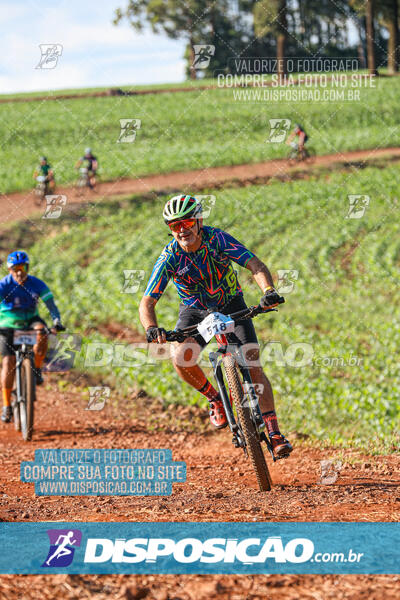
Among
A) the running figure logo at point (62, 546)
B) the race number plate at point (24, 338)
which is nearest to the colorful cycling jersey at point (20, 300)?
the race number plate at point (24, 338)

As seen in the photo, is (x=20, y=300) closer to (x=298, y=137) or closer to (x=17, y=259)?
(x=17, y=259)

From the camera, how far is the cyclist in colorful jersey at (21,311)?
9.58 metres

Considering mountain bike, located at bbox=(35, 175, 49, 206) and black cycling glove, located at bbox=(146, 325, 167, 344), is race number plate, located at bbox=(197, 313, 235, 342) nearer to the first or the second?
black cycling glove, located at bbox=(146, 325, 167, 344)

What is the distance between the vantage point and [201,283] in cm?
657

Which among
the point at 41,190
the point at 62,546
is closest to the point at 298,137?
the point at 41,190

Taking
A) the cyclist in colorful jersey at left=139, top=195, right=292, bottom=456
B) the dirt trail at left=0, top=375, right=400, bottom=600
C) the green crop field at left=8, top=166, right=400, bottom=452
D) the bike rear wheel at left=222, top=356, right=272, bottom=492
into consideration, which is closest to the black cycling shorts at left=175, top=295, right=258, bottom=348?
the cyclist in colorful jersey at left=139, top=195, right=292, bottom=456

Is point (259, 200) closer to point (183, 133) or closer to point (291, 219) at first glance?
point (291, 219)

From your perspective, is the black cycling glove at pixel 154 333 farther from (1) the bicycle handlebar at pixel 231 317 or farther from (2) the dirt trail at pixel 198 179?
(2) the dirt trail at pixel 198 179

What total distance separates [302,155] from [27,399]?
80.7ft

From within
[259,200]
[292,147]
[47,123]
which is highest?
[47,123]

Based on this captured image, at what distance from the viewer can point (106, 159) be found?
115ft

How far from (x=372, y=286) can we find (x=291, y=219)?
7.00 meters

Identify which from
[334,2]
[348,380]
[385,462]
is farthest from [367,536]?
[334,2]

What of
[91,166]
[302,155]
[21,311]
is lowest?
[21,311]
